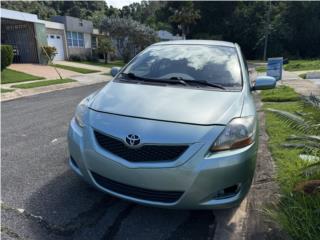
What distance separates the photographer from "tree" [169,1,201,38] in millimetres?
44375

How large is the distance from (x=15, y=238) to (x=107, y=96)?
1572mm

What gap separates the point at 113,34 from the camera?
30.7 meters

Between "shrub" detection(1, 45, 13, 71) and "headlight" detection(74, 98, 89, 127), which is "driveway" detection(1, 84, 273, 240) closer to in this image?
"headlight" detection(74, 98, 89, 127)

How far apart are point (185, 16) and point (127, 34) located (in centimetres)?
1683

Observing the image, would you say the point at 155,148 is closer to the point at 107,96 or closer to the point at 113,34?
the point at 107,96

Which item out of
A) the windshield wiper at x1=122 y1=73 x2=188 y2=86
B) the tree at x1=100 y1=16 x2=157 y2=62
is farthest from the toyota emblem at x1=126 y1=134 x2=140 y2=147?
the tree at x1=100 y1=16 x2=157 y2=62

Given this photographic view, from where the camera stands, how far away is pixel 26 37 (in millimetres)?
22531

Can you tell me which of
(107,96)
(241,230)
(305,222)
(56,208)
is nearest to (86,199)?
(56,208)

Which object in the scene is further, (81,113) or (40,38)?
(40,38)

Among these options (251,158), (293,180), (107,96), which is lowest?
(293,180)

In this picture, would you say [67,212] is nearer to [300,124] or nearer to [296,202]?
[296,202]

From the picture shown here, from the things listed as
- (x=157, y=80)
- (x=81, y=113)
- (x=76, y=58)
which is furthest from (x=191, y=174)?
(x=76, y=58)

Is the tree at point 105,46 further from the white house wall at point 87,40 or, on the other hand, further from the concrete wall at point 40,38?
the concrete wall at point 40,38

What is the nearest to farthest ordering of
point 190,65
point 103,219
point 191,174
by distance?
point 191,174 < point 103,219 < point 190,65
